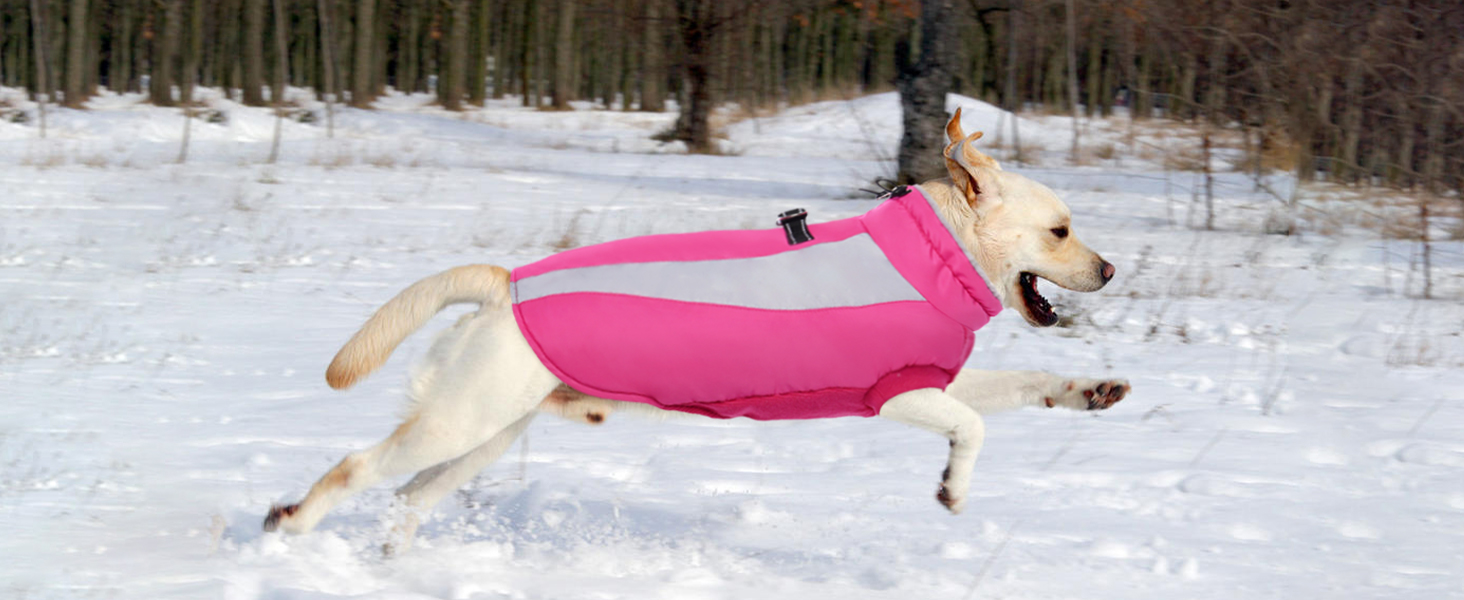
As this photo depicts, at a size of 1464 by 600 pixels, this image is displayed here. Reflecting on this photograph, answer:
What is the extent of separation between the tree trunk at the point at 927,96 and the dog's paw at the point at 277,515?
9.73 meters

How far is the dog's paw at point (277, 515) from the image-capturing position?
365 cm

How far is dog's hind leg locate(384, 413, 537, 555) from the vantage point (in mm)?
3910

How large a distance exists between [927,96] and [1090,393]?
953cm

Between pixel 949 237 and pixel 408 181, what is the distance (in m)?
11.8

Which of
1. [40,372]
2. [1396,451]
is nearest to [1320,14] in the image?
[1396,451]

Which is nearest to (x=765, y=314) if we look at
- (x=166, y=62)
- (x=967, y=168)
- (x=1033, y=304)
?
(x=967, y=168)

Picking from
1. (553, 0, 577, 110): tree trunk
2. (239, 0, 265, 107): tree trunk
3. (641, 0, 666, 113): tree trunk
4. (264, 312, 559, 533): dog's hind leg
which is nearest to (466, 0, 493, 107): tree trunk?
(553, 0, 577, 110): tree trunk

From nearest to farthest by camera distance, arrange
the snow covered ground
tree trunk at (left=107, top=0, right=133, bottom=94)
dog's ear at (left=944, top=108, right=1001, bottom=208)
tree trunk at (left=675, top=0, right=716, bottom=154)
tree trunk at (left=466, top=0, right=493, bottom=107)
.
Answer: dog's ear at (left=944, top=108, right=1001, bottom=208), the snow covered ground, tree trunk at (left=675, top=0, right=716, bottom=154), tree trunk at (left=466, top=0, right=493, bottom=107), tree trunk at (left=107, top=0, right=133, bottom=94)

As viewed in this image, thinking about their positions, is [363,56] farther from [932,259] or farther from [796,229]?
[932,259]

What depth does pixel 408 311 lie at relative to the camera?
3.58 meters

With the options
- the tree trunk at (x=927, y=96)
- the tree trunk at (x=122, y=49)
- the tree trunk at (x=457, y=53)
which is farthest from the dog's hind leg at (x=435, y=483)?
the tree trunk at (x=122, y=49)

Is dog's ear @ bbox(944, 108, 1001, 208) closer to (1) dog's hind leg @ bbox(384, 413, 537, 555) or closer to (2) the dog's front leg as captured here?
(2) the dog's front leg

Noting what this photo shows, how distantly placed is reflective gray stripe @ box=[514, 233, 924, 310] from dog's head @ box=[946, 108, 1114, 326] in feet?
1.05

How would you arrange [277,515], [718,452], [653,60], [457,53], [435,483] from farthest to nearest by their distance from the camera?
1. [457,53]
2. [653,60]
3. [718,452]
4. [435,483]
5. [277,515]
